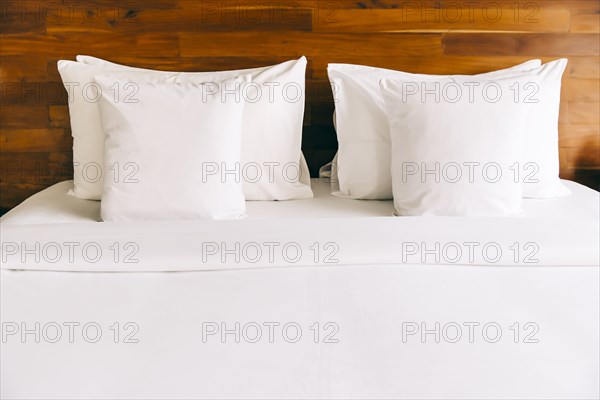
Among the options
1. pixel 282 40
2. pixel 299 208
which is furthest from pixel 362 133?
pixel 282 40

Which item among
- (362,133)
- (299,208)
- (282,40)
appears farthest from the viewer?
(282,40)

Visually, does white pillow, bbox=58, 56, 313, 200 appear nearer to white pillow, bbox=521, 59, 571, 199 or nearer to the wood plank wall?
the wood plank wall

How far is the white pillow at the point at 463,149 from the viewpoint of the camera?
2080mm

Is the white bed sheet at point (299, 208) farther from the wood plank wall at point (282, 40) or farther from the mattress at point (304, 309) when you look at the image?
the wood plank wall at point (282, 40)

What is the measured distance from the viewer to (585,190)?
8.19 feet

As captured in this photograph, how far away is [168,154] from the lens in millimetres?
2053

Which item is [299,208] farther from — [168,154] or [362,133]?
[168,154]

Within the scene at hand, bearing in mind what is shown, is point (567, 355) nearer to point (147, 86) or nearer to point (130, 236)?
point (130, 236)

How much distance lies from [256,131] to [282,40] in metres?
0.52

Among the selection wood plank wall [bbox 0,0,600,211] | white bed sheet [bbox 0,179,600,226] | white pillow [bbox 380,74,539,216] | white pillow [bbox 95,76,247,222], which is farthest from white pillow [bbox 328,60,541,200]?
white pillow [bbox 95,76,247,222]

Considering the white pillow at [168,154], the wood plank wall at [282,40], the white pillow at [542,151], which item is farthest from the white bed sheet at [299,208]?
the wood plank wall at [282,40]

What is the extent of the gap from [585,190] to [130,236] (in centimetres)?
171

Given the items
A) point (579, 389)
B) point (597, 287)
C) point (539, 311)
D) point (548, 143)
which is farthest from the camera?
point (548, 143)

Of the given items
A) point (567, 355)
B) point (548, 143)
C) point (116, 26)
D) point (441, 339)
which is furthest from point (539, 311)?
point (116, 26)
